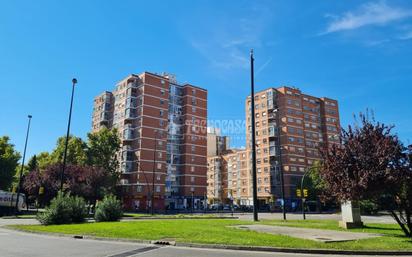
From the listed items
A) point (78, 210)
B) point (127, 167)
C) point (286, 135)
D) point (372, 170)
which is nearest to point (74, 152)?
point (127, 167)

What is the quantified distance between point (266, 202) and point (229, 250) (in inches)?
3064

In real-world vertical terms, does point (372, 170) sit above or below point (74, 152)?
below

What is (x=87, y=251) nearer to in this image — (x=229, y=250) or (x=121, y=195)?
(x=229, y=250)

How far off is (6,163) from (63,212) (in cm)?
3639

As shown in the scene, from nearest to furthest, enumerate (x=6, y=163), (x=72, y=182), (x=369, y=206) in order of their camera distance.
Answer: (x=369, y=206) → (x=72, y=182) → (x=6, y=163)

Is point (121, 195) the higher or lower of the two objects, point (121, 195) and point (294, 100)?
the lower

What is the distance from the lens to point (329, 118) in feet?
311

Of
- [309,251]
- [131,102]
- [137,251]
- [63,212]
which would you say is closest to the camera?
[309,251]

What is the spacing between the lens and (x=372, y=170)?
12719 millimetres

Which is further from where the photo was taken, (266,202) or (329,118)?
(329,118)

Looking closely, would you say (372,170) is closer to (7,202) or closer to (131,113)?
(7,202)

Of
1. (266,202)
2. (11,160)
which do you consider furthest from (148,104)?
(266,202)

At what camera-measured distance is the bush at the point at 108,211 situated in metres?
23.6

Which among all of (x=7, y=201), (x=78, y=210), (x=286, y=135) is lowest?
(x=78, y=210)
